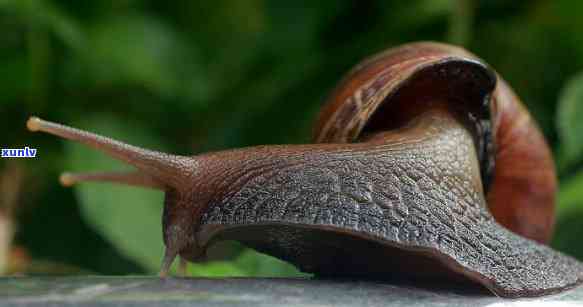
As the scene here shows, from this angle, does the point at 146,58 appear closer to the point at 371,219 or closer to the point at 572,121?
the point at 572,121

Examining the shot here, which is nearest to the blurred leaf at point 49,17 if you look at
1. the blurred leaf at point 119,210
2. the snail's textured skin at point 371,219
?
the blurred leaf at point 119,210

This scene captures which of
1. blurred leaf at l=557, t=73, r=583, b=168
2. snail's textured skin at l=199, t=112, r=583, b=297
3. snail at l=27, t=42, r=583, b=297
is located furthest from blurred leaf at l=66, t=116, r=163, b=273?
blurred leaf at l=557, t=73, r=583, b=168

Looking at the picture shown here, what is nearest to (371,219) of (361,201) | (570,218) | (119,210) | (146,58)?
(361,201)

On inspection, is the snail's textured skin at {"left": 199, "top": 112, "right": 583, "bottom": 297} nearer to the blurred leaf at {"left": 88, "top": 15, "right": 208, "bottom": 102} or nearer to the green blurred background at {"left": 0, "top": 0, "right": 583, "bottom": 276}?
the green blurred background at {"left": 0, "top": 0, "right": 583, "bottom": 276}

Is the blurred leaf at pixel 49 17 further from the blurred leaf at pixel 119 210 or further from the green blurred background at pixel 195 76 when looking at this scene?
the blurred leaf at pixel 119 210

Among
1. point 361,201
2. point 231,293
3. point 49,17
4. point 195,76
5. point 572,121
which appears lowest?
point 231,293

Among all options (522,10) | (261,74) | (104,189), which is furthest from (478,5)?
(104,189)

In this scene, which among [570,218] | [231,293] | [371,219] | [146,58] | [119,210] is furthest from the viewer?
[146,58]
